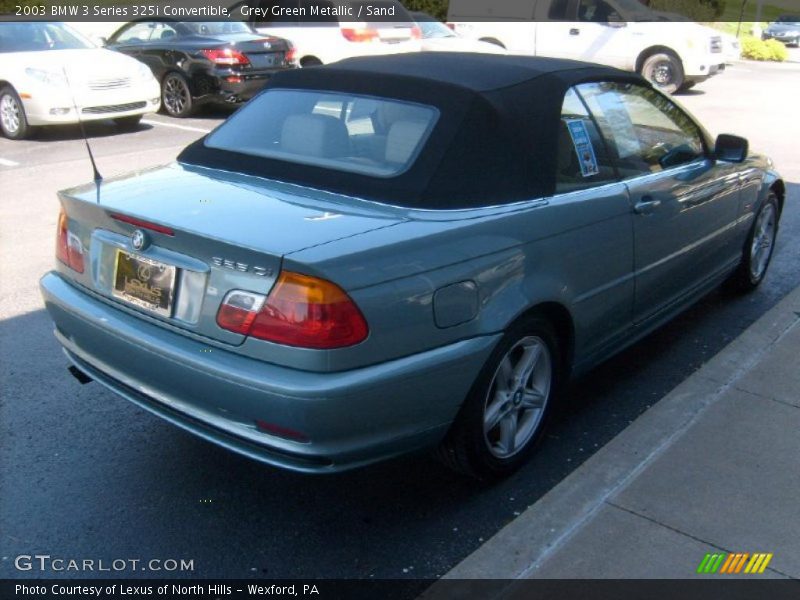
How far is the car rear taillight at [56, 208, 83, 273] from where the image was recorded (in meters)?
3.53

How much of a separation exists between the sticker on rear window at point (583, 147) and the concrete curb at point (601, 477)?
1.13m

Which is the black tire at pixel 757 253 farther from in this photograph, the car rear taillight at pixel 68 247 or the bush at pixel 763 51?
the bush at pixel 763 51

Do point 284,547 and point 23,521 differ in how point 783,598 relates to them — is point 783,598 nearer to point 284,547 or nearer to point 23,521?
point 284,547

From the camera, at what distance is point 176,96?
43.2 feet

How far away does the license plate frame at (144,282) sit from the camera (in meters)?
3.09

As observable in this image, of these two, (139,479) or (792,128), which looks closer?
(139,479)

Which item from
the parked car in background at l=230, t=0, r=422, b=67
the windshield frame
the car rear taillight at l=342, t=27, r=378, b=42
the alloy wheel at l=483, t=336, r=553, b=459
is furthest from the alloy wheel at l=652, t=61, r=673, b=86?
the alloy wheel at l=483, t=336, r=553, b=459

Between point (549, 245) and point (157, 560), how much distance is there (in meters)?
1.87

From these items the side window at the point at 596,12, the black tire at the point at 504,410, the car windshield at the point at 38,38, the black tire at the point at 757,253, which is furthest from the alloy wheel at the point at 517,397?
the side window at the point at 596,12

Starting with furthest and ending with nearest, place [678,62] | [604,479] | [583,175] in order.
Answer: [678,62], [583,175], [604,479]

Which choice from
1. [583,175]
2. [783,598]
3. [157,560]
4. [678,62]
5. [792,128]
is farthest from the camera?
[678,62]

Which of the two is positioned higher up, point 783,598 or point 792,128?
point 792,128

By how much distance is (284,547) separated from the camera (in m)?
3.18

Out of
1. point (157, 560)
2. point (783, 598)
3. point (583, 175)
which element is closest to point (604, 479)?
point (783, 598)
